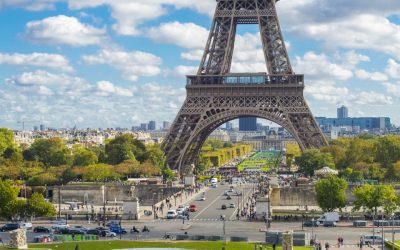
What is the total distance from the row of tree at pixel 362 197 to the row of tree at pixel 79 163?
28.1 m

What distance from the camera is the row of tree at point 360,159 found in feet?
276

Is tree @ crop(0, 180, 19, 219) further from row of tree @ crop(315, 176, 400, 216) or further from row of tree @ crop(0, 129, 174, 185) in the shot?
row of tree @ crop(315, 176, 400, 216)

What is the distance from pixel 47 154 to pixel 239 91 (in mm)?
28157

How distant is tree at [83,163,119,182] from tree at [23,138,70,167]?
13.5m

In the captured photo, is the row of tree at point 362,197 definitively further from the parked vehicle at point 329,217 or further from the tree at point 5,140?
the tree at point 5,140

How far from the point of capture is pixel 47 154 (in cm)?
10219

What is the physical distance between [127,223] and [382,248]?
77.2ft

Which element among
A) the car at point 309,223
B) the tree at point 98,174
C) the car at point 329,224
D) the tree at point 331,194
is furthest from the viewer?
the tree at point 98,174

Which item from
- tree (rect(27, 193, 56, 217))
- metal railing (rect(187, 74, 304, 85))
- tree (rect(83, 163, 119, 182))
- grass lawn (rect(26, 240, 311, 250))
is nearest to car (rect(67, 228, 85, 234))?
grass lawn (rect(26, 240, 311, 250))

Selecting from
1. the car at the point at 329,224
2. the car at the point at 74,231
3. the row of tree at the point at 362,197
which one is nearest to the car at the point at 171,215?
the row of tree at the point at 362,197

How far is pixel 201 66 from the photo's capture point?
300ft

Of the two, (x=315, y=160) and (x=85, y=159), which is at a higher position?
(x=85, y=159)

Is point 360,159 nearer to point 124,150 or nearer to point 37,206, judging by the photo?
point 124,150

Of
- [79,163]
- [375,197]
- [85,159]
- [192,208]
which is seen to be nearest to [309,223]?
[375,197]
